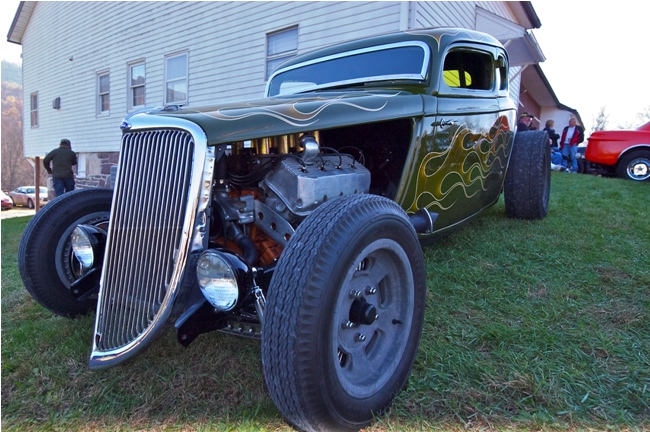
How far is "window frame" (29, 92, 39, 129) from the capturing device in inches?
738

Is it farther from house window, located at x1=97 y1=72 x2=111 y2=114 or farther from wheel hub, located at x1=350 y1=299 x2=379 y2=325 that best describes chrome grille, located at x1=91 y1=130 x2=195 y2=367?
house window, located at x1=97 y1=72 x2=111 y2=114

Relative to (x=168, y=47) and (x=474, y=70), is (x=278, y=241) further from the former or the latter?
(x=168, y=47)

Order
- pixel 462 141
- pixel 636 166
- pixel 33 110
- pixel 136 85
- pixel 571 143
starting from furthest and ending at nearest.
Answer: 1. pixel 33 110
2. pixel 136 85
3. pixel 571 143
4. pixel 636 166
5. pixel 462 141

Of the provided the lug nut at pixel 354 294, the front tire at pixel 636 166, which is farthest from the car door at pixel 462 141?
the front tire at pixel 636 166

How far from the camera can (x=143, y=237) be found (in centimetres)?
210

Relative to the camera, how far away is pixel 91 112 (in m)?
14.6

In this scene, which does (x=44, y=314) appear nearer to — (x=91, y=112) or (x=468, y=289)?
(x=468, y=289)

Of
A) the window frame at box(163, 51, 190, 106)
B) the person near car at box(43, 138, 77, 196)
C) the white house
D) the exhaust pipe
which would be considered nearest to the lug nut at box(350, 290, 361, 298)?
the exhaust pipe

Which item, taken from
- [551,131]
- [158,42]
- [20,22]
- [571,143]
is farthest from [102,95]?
[571,143]

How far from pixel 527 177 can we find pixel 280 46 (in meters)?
6.23

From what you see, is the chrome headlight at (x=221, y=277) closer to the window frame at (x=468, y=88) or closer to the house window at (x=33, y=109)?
the window frame at (x=468, y=88)

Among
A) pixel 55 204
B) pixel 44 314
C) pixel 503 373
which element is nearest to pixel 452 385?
pixel 503 373

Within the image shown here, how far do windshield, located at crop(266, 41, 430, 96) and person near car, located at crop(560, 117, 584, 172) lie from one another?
1107 cm

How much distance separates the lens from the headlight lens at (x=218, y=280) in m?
1.82
